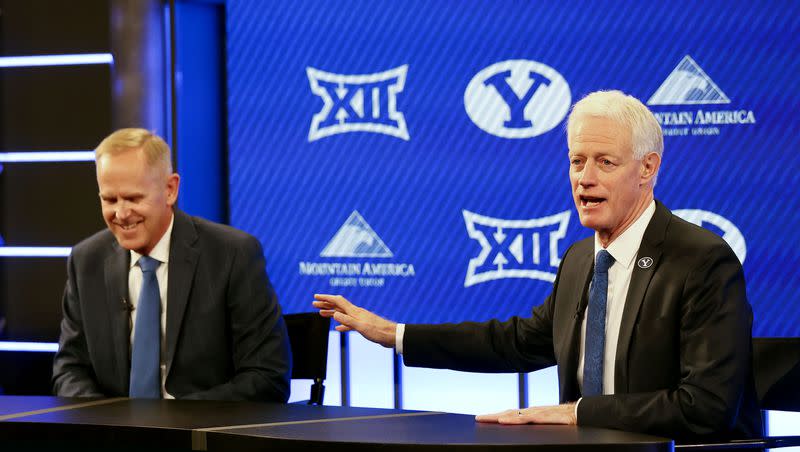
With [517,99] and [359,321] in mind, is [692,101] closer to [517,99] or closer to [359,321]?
[517,99]

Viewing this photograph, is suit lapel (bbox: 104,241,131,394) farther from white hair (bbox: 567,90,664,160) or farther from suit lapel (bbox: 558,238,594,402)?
white hair (bbox: 567,90,664,160)

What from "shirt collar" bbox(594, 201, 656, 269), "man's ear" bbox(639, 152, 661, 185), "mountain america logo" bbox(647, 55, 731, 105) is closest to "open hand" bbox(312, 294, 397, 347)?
"shirt collar" bbox(594, 201, 656, 269)

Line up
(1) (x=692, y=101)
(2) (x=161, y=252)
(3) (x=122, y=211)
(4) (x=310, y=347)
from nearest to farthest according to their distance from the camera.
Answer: (3) (x=122, y=211)
(2) (x=161, y=252)
(4) (x=310, y=347)
(1) (x=692, y=101)

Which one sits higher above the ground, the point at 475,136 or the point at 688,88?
the point at 688,88

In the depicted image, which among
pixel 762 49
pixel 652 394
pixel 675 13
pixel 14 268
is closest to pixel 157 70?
pixel 14 268

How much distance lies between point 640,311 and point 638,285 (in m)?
0.06

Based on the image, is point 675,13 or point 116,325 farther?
point 675,13

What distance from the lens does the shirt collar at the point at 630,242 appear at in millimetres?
2359

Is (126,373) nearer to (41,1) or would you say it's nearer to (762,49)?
(41,1)

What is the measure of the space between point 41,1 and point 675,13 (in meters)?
2.74

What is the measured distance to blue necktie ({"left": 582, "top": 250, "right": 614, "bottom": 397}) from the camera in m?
2.29

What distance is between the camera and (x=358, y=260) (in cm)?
426

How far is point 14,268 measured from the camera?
4.42 meters

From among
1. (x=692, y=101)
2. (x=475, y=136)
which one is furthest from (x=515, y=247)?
(x=692, y=101)
